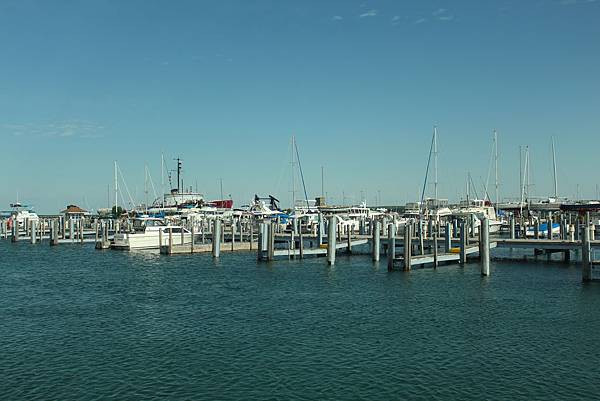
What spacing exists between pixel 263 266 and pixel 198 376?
99.5 ft

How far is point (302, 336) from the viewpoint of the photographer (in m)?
26.6

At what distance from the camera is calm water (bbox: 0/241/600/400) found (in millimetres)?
20094

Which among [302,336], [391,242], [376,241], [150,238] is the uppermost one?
[150,238]

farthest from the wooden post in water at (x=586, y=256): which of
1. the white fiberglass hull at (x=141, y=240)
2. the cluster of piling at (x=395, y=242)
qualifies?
the white fiberglass hull at (x=141, y=240)

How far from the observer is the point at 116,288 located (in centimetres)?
4075

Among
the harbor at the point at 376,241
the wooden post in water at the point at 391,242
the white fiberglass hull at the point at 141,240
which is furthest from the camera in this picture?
the white fiberglass hull at the point at 141,240

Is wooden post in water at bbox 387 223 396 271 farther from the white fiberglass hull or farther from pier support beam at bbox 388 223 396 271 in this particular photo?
the white fiberglass hull

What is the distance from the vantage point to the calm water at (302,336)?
20094mm

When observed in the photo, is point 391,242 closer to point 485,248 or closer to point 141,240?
point 485,248

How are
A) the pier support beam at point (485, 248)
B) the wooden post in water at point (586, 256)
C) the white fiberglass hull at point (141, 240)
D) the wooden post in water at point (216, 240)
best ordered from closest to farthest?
the wooden post in water at point (586, 256)
the pier support beam at point (485, 248)
the wooden post in water at point (216, 240)
the white fiberglass hull at point (141, 240)

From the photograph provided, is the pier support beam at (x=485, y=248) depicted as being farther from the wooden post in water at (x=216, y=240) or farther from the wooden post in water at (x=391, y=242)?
the wooden post in water at (x=216, y=240)

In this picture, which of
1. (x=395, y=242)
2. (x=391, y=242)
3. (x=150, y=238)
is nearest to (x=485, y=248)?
(x=391, y=242)

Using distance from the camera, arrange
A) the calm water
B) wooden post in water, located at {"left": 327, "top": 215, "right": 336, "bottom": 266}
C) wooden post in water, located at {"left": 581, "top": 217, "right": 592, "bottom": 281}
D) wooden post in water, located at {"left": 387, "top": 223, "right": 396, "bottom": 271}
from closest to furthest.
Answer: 1. the calm water
2. wooden post in water, located at {"left": 581, "top": 217, "right": 592, "bottom": 281}
3. wooden post in water, located at {"left": 387, "top": 223, "right": 396, "bottom": 271}
4. wooden post in water, located at {"left": 327, "top": 215, "right": 336, "bottom": 266}

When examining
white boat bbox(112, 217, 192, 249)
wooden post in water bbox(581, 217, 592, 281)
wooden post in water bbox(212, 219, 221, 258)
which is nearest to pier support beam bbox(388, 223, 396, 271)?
wooden post in water bbox(581, 217, 592, 281)
